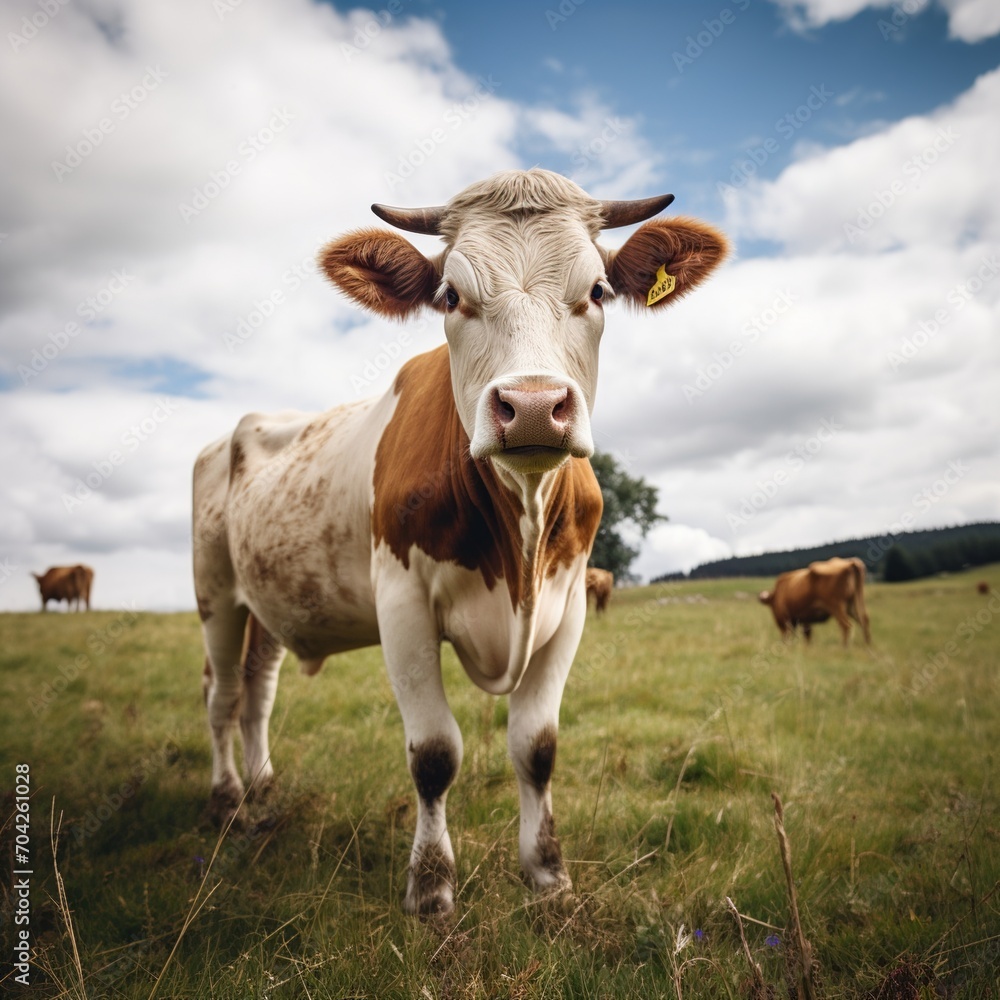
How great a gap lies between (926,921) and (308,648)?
3510mm

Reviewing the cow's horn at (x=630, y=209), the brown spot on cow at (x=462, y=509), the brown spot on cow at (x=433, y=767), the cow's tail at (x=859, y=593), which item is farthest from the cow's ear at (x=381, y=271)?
the cow's tail at (x=859, y=593)

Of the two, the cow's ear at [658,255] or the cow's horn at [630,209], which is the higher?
the cow's horn at [630,209]

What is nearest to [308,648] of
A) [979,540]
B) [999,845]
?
[999,845]

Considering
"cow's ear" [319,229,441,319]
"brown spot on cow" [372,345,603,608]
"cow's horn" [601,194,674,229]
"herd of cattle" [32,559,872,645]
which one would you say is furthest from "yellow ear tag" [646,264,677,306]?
"herd of cattle" [32,559,872,645]

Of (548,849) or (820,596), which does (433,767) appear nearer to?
(548,849)

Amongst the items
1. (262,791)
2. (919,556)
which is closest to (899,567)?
(919,556)

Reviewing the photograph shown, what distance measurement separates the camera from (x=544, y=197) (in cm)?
291

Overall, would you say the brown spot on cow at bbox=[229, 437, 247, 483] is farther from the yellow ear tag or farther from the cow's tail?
the cow's tail

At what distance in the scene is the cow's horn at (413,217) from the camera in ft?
10.1

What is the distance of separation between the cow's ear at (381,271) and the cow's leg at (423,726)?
1378mm

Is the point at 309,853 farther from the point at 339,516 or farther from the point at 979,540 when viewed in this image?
the point at 979,540

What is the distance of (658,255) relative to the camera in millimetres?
3209

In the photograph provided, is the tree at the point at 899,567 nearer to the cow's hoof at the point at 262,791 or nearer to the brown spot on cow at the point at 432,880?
the cow's hoof at the point at 262,791

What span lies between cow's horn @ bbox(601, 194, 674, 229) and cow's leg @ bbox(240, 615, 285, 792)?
12.9 feet
